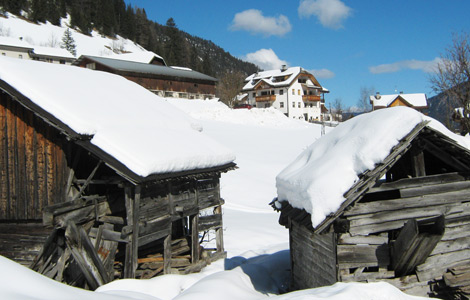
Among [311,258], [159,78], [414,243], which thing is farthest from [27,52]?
[414,243]

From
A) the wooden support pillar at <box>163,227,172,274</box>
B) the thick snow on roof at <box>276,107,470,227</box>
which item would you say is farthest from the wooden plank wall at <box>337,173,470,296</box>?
the wooden support pillar at <box>163,227,172,274</box>

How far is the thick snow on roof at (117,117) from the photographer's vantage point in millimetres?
9898

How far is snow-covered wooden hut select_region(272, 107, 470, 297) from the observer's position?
763cm

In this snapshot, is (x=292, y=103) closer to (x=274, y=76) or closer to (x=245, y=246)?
(x=274, y=76)

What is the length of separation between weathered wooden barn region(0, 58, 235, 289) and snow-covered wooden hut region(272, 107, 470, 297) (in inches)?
181

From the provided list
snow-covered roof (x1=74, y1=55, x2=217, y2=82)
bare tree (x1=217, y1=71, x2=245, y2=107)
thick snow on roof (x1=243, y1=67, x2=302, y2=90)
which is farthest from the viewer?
bare tree (x1=217, y1=71, x2=245, y2=107)

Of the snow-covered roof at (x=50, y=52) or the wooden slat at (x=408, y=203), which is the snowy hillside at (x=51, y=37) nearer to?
the snow-covered roof at (x=50, y=52)

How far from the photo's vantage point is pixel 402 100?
7438 centimetres

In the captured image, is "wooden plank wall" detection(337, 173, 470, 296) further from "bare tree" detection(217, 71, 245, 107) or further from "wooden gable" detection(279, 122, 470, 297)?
"bare tree" detection(217, 71, 245, 107)

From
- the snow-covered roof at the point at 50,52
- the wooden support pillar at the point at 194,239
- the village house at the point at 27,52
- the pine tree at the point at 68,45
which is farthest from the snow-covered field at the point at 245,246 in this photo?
the pine tree at the point at 68,45

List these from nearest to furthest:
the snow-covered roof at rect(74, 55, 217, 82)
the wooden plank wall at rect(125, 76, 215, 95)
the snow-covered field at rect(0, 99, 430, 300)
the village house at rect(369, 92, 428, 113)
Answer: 1. the snow-covered field at rect(0, 99, 430, 300)
2. the snow-covered roof at rect(74, 55, 217, 82)
3. the wooden plank wall at rect(125, 76, 215, 95)
4. the village house at rect(369, 92, 428, 113)

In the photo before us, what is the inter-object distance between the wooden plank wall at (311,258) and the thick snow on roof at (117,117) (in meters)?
4.18

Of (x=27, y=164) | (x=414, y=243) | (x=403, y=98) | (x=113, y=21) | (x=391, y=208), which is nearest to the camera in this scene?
(x=414, y=243)

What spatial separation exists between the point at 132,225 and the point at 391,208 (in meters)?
6.98
